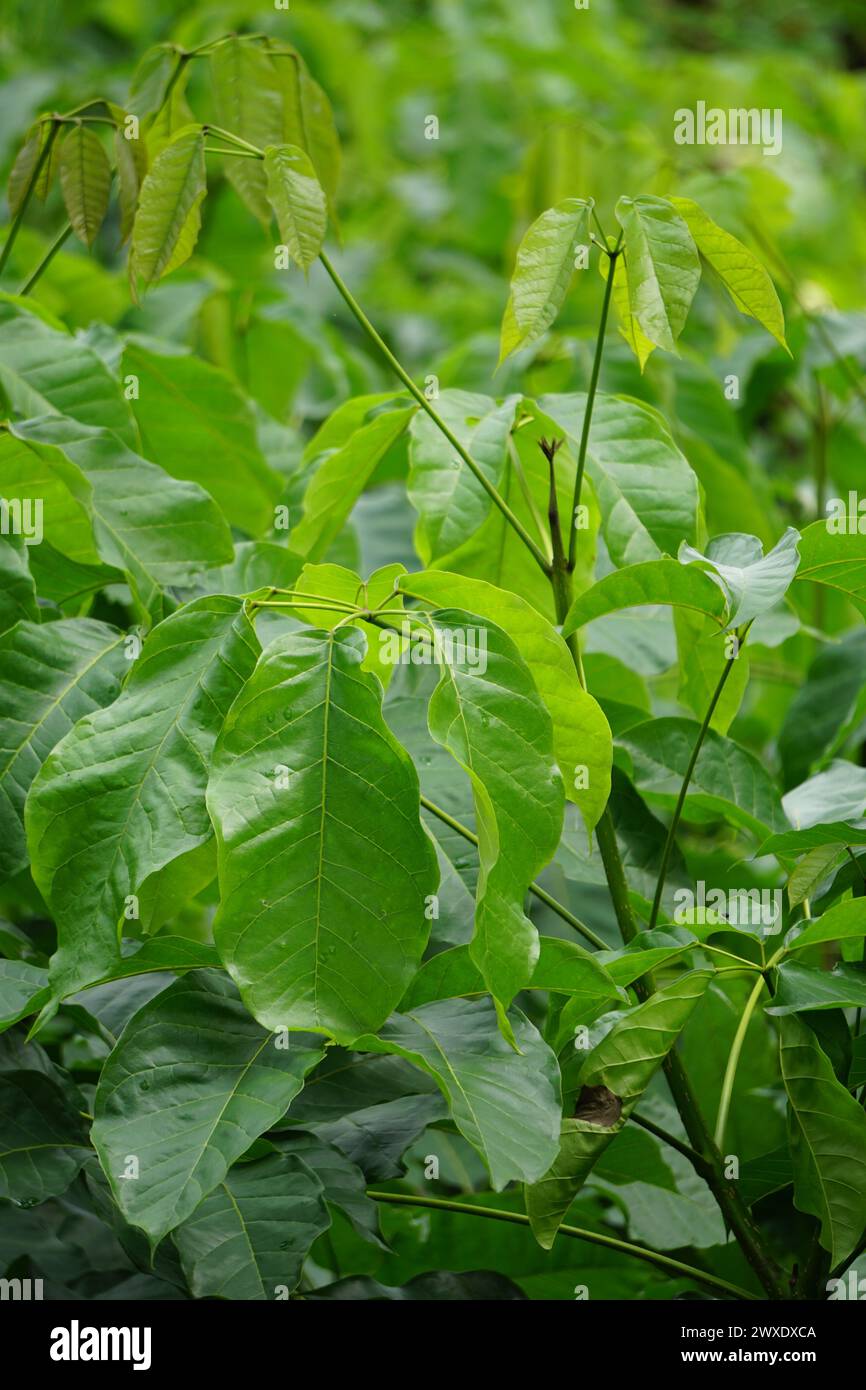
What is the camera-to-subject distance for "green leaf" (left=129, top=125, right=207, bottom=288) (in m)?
0.71

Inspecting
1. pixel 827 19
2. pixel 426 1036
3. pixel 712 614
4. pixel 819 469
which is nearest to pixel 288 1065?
pixel 426 1036

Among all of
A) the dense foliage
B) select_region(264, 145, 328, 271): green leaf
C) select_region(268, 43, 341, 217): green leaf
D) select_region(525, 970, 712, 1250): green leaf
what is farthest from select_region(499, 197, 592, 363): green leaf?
select_region(525, 970, 712, 1250): green leaf

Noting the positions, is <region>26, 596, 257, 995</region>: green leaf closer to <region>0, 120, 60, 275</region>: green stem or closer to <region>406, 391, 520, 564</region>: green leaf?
<region>406, 391, 520, 564</region>: green leaf

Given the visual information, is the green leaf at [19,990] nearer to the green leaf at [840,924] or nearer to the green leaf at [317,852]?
the green leaf at [317,852]

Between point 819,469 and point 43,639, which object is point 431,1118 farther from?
point 819,469

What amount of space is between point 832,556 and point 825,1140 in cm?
30

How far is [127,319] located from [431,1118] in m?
1.07

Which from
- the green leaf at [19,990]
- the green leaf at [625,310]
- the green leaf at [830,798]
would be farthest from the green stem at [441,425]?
the green leaf at [19,990]

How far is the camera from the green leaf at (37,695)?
2.31 feet

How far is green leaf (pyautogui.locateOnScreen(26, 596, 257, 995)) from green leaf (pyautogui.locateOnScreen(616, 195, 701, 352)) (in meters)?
0.26

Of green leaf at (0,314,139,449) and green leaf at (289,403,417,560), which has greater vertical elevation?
green leaf at (0,314,139,449)

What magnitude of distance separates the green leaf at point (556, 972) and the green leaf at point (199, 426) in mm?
437

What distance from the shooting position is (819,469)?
138cm

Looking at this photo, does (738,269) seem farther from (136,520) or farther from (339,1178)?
(339,1178)
